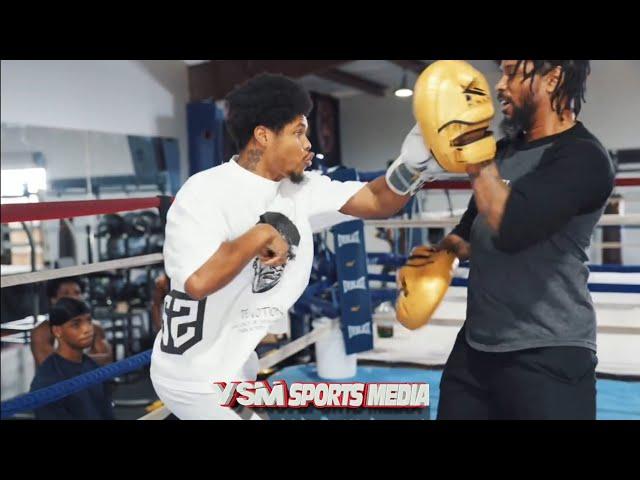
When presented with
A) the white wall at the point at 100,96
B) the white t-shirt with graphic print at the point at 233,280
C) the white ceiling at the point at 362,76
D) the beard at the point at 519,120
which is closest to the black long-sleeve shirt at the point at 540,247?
the beard at the point at 519,120

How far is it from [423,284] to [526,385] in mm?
245

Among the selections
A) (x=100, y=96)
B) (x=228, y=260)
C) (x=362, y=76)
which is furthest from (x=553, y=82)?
(x=362, y=76)

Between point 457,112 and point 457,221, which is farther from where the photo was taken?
point 457,221

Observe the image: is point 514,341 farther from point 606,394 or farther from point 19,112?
point 19,112

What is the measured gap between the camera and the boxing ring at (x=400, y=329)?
4.15 feet

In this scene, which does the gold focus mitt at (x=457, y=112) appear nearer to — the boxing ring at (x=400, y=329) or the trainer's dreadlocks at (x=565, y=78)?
the trainer's dreadlocks at (x=565, y=78)

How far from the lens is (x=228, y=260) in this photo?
996mm

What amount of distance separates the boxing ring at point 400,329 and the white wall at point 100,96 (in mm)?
1427

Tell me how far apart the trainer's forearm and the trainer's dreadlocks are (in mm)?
504

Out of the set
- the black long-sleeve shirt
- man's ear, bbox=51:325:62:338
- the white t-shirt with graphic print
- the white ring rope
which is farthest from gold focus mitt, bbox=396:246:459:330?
man's ear, bbox=51:325:62:338

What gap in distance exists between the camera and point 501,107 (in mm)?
985

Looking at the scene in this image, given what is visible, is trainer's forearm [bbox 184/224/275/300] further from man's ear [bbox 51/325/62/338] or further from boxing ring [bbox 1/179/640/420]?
man's ear [bbox 51/325/62/338]

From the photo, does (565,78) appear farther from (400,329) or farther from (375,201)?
(400,329)
